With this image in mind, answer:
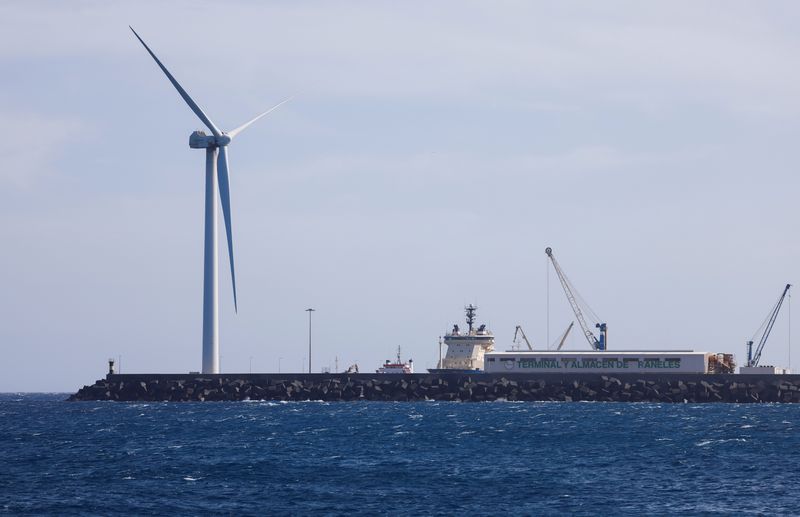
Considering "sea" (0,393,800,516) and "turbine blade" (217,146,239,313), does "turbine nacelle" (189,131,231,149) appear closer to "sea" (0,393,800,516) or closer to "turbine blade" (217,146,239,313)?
"turbine blade" (217,146,239,313)

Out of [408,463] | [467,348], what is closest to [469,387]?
[467,348]

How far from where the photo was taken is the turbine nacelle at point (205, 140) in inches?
5162

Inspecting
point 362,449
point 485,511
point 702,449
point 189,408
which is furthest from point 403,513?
point 189,408

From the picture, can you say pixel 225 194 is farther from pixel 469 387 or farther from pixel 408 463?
pixel 408 463

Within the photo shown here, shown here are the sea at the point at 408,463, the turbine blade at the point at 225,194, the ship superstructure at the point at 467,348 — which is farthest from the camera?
the ship superstructure at the point at 467,348

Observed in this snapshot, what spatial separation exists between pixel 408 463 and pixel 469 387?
63.6m

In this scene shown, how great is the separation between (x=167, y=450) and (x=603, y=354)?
234ft

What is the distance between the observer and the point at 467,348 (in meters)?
154

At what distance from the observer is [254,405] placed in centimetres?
13112

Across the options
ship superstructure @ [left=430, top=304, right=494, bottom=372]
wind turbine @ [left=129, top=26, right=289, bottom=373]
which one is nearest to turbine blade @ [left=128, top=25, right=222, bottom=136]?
wind turbine @ [left=129, top=26, right=289, bottom=373]

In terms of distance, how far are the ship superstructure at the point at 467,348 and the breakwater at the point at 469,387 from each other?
15.6 metres

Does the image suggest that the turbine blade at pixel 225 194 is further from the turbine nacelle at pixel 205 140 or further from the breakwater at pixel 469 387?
the breakwater at pixel 469 387

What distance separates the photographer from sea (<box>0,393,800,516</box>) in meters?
57.5

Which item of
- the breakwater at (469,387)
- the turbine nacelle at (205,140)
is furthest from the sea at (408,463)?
the turbine nacelle at (205,140)
